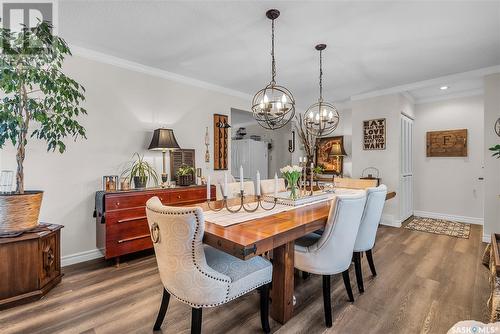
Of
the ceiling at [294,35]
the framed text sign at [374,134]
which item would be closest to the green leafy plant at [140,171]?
the ceiling at [294,35]

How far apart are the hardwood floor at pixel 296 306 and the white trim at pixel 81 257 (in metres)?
0.10

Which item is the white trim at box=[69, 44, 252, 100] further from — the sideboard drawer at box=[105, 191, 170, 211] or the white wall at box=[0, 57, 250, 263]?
the sideboard drawer at box=[105, 191, 170, 211]

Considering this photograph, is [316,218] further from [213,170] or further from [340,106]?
[340,106]

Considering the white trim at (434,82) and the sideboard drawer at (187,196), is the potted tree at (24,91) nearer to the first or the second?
the sideboard drawer at (187,196)

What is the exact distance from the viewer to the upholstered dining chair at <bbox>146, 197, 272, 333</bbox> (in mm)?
1262

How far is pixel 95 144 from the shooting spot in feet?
9.52

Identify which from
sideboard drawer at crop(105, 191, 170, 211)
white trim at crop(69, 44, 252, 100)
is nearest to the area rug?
white trim at crop(69, 44, 252, 100)

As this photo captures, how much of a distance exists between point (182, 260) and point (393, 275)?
2.28 meters

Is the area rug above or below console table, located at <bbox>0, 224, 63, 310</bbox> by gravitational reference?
below

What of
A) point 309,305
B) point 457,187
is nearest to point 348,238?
point 309,305

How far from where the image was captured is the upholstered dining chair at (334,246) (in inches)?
66.9

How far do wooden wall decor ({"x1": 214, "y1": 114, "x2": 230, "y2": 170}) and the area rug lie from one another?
345 centimetres

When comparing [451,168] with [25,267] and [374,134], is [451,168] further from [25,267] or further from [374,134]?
[25,267]

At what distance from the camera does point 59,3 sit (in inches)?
80.7
